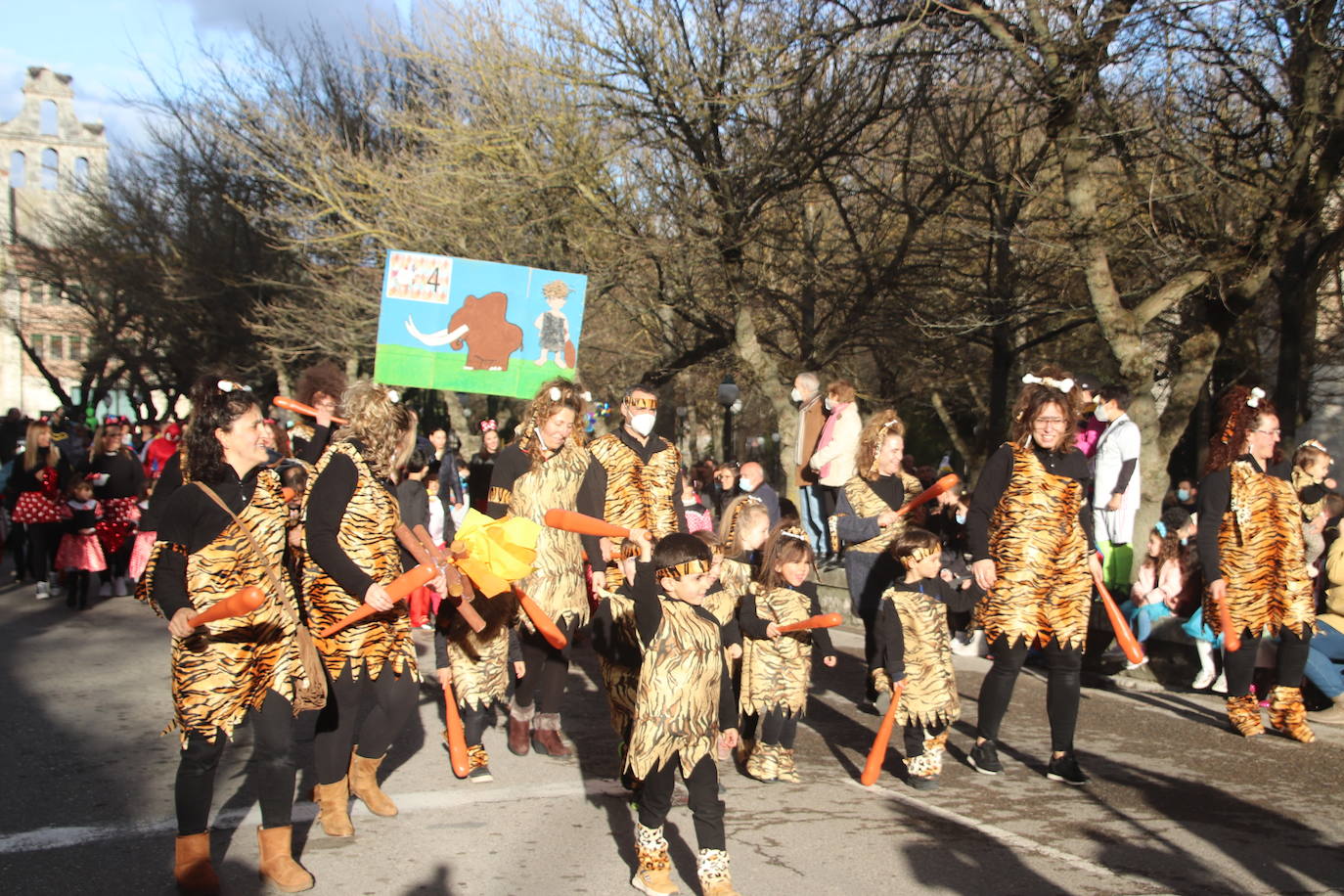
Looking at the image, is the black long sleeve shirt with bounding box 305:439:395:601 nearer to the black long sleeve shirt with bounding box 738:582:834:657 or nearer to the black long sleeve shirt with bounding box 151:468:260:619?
the black long sleeve shirt with bounding box 151:468:260:619

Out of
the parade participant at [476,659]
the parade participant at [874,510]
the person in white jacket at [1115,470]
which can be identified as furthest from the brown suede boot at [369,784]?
the person in white jacket at [1115,470]

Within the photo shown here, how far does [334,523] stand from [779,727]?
243cm

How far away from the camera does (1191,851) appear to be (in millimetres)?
5078

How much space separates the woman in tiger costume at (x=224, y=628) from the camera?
4418 millimetres

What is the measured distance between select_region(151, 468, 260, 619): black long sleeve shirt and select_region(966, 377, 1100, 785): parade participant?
3515 mm

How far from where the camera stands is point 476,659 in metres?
6.32

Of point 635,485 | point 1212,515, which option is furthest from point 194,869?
point 1212,515

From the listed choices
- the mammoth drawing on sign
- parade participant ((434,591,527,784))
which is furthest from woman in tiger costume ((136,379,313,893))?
the mammoth drawing on sign

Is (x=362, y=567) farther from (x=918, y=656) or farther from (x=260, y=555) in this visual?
(x=918, y=656)

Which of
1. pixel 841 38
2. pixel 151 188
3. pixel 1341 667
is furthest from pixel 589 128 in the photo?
pixel 151 188

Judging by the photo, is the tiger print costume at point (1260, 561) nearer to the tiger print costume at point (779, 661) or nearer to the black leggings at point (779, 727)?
the tiger print costume at point (779, 661)

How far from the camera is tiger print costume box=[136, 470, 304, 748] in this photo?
14.5ft

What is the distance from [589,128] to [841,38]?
496 cm

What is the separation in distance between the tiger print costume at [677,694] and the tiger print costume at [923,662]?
5.42 feet
